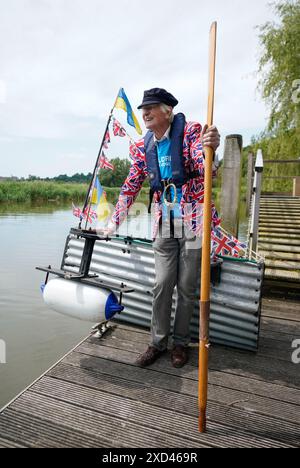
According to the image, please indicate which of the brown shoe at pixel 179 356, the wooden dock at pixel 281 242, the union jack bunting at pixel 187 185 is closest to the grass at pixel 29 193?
the wooden dock at pixel 281 242

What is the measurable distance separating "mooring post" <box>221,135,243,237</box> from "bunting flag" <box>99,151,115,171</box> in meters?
2.42

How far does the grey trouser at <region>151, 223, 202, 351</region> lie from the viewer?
8.87 feet

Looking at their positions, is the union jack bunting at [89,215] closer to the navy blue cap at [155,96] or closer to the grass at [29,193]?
the navy blue cap at [155,96]

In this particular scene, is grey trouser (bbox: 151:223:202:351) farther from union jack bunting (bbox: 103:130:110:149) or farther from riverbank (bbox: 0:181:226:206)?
riverbank (bbox: 0:181:226:206)

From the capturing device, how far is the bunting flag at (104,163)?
3361 mm

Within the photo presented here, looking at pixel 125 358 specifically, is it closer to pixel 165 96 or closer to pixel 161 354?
pixel 161 354

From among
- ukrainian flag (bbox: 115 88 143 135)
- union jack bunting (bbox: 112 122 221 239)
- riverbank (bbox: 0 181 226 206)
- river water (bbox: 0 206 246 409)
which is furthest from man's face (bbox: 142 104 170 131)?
riverbank (bbox: 0 181 226 206)

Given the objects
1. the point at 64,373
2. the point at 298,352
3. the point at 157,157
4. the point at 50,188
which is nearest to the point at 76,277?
the point at 64,373

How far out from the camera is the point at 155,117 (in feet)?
8.45

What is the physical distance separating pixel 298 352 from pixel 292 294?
169cm

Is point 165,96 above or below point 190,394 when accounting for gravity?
above

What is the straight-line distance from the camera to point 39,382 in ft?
8.12

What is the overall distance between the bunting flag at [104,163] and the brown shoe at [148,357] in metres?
1.82
